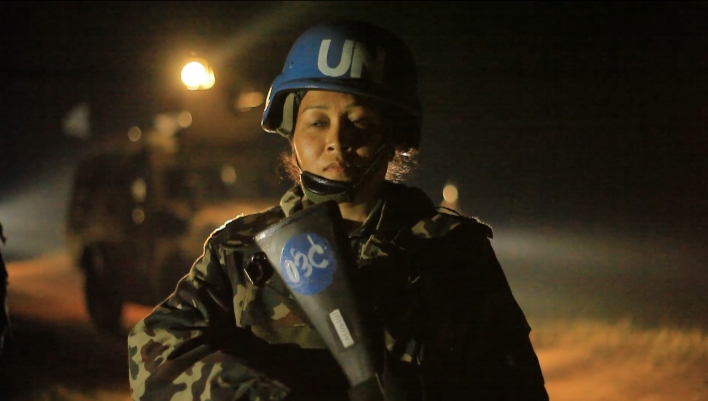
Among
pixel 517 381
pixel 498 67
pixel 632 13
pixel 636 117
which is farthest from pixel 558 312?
pixel 517 381

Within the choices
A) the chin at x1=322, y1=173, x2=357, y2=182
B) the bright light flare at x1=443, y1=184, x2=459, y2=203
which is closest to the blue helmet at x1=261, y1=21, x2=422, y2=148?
the chin at x1=322, y1=173, x2=357, y2=182

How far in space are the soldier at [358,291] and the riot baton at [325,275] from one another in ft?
0.15

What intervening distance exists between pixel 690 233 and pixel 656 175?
1234 mm

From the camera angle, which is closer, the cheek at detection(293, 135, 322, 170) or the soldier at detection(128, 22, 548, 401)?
the soldier at detection(128, 22, 548, 401)

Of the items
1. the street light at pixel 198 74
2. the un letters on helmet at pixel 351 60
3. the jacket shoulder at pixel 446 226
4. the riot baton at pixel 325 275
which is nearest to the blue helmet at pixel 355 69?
the un letters on helmet at pixel 351 60

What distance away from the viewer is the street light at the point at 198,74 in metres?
4.47

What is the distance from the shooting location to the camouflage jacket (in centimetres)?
127

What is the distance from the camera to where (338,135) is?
151 cm

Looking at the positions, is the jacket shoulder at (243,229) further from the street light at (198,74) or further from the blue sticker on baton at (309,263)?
the street light at (198,74)

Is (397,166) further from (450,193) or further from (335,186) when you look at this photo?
(450,193)

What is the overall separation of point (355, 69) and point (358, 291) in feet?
2.13

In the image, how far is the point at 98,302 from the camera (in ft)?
16.3

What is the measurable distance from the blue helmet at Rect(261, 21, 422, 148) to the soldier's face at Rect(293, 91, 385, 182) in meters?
0.04

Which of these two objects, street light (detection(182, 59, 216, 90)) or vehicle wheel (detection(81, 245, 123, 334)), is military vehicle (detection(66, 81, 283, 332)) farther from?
street light (detection(182, 59, 216, 90))
